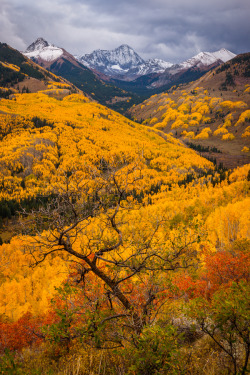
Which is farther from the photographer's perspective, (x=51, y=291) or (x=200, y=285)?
(x=51, y=291)

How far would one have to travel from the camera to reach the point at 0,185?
159 m

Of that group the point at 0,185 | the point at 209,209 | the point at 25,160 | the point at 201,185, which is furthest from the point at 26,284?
the point at 25,160

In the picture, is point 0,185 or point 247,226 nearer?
point 247,226

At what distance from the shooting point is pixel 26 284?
2409 inches

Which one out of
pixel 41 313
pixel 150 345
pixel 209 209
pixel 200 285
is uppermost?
pixel 150 345

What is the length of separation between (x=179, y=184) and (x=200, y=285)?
540 ft

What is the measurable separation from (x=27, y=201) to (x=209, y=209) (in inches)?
4671

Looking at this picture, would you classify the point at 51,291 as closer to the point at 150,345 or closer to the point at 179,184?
the point at 150,345

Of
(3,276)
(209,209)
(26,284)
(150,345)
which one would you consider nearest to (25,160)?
(3,276)

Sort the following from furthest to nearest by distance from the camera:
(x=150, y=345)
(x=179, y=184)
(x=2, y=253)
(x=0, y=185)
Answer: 1. (x=179, y=184)
2. (x=0, y=185)
3. (x=2, y=253)
4. (x=150, y=345)

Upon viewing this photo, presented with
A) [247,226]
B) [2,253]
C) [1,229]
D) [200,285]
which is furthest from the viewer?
[1,229]

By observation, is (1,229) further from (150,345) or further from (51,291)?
(150,345)

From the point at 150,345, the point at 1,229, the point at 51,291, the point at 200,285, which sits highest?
the point at 150,345

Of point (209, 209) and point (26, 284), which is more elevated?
point (209, 209)
